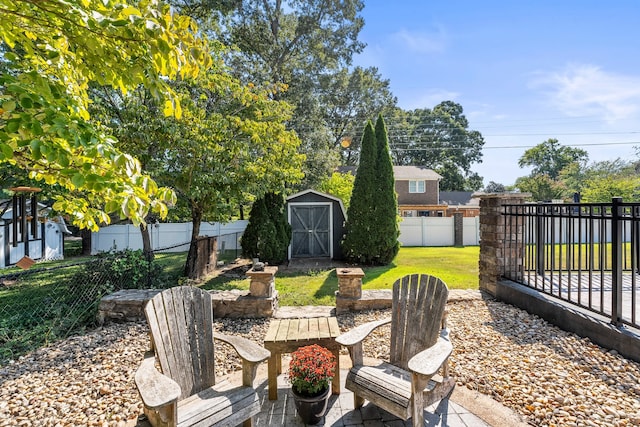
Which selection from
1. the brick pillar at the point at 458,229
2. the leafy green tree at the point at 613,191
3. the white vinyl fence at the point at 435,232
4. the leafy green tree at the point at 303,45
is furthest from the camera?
the leafy green tree at the point at 613,191

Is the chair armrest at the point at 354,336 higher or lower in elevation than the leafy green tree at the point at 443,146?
lower

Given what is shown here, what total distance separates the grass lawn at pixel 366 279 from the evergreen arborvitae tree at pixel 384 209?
488mm

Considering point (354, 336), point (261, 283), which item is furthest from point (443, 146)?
point (354, 336)

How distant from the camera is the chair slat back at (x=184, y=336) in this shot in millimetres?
2164

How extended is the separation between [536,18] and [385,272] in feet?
20.2

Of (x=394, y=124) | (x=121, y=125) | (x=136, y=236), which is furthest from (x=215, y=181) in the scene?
(x=394, y=124)

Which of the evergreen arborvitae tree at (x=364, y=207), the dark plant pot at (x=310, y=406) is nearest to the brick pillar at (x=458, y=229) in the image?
the evergreen arborvitae tree at (x=364, y=207)

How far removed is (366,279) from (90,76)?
656cm

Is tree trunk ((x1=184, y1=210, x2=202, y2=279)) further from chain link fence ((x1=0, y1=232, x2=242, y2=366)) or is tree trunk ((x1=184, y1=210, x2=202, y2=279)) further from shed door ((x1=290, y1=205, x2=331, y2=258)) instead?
shed door ((x1=290, y1=205, x2=331, y2=258))

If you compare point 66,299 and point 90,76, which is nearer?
point 90,76

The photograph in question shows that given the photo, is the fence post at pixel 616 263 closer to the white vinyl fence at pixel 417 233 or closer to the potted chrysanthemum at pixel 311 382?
the potted chrysanthemum at pixel 311 382

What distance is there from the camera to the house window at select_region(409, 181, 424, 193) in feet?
75.0

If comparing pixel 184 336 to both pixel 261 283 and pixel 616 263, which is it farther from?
pixel 616 263

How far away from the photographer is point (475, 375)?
9.50ft
